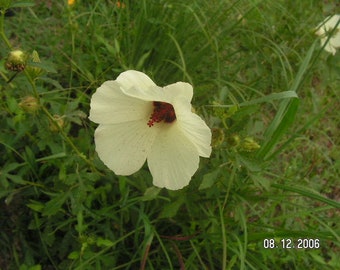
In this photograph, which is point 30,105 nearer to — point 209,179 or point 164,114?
point 164,114

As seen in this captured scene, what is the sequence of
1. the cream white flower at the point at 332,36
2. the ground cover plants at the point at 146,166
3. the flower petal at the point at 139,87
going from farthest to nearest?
the cream white flower at the point at 332,36, the ground cover plants at the point at 146,166, the flower petal at the point at 139,87

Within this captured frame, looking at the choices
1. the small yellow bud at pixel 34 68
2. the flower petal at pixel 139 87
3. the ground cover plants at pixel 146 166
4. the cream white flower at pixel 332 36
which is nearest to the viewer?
the flower petal at pixel 139 87

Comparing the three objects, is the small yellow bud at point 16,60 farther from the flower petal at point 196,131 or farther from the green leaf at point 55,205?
the green leaf at point 55,205

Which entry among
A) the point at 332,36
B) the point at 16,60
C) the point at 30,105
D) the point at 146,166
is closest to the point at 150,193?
the point at 146,166

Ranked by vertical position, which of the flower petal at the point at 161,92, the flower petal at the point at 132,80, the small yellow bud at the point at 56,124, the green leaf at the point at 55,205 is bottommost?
the green leaf at the point at 55,205

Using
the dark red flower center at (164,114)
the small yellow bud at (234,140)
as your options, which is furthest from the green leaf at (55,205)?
the small yellow bud at (234,140)

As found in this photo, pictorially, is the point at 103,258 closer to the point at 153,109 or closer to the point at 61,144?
the point at 61,144
